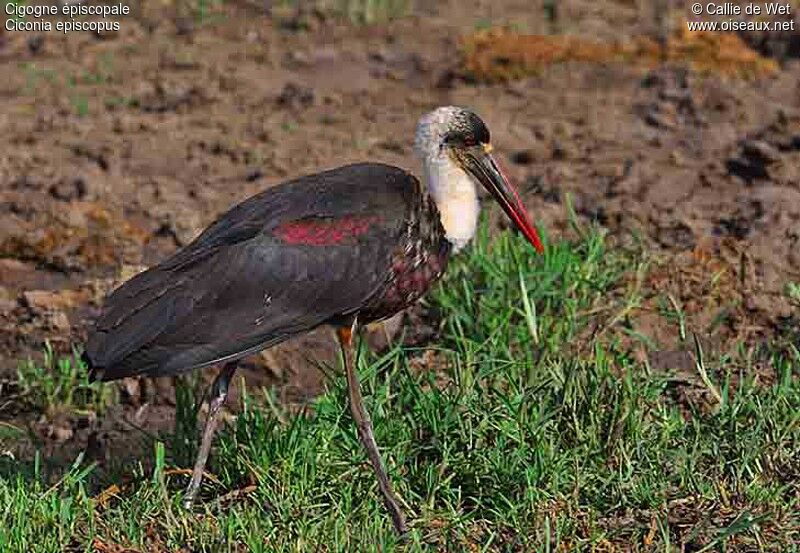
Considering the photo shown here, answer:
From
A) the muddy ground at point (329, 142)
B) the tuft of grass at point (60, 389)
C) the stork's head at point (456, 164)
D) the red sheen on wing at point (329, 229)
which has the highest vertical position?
the stork's head at point (456, 164)

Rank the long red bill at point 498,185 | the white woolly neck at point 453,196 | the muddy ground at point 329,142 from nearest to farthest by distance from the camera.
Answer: the white woolly neck at point 453,196 → the long red bill at point 498,185 → the muddy ground at point 329,142

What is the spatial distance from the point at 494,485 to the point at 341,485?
46cm

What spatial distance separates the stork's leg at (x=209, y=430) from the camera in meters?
4.84

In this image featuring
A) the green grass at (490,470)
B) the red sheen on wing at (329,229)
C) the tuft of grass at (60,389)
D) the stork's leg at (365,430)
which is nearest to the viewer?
the green grass at (490,470)

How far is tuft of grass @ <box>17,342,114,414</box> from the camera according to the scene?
229 inches

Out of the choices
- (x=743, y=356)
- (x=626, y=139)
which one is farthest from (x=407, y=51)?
(x=743, y=356)

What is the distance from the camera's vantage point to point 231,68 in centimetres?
907

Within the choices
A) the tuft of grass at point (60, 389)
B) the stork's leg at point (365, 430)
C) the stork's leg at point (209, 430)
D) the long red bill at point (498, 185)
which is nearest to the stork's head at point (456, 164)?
the long red bill at point (498, 185)

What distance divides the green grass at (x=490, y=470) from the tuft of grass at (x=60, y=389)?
634mm

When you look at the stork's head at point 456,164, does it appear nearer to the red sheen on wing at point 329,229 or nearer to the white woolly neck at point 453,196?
the white woolly neck at point 453,196

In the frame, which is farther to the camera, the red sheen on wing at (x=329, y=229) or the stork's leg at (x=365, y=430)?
the red sheen on wing at (x=329, y=229)

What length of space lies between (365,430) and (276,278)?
0.52 m

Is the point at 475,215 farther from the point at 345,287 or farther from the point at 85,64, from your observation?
the point at 85,64

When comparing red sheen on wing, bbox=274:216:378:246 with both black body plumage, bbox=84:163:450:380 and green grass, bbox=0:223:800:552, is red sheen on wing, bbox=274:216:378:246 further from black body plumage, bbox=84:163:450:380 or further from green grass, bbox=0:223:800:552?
green grass, bbox=0:223:800:552
